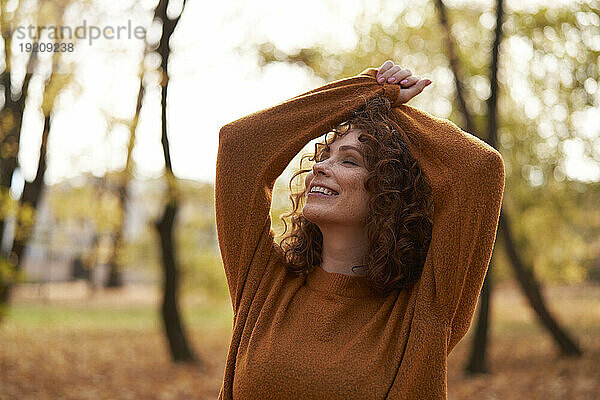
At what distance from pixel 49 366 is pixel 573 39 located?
24.7 feet

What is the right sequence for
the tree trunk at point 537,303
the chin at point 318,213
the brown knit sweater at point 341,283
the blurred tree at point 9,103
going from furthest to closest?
the tree trunk at point 537,303 → the blurred tree at point 9,103 → the chin at point 318,213 → the brown knit sweater at point 341,283

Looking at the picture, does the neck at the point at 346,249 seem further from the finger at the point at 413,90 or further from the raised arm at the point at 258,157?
the finger at the point at 413,90

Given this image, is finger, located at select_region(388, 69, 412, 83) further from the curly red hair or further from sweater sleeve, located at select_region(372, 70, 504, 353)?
sweater sleeve, located at select_region(372, 70, 504, 353)

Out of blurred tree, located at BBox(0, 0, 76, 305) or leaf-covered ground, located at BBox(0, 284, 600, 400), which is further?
leaf-covered ground, located at BBox(0, 284, 600, 400)

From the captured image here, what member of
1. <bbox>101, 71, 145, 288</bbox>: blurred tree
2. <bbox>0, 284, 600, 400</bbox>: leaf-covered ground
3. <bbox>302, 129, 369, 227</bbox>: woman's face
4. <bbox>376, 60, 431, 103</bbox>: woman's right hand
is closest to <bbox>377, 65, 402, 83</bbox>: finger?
<bbox>376, 60, 431, 103</bbox>: woman's right hand

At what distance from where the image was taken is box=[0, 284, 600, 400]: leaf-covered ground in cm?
743

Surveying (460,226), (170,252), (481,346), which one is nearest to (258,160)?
(460,226)

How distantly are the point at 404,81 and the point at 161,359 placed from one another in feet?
27.5

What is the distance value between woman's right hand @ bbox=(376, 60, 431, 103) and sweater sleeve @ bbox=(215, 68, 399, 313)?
0.02m

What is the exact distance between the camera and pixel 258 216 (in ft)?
6.67

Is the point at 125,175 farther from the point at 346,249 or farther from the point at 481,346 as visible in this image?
the point at 346,249

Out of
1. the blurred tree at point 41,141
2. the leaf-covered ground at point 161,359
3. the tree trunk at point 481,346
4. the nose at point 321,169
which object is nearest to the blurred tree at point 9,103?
the blurred tree at point 41,141

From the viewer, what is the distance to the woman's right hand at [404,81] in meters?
2.04

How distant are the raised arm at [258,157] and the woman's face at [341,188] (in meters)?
0.13
